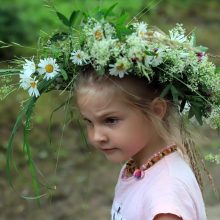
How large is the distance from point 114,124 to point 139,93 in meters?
0.15

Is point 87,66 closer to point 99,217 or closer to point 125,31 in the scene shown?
point 125,31

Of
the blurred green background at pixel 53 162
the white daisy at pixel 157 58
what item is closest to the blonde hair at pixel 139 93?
the white daisy at pixel 157 58

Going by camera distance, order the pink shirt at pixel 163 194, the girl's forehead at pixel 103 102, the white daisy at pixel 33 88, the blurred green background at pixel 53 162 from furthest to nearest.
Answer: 1. the blurred green background at pixel 53 162
2. the white daisy at pixel 33 88
3. the girl's forehead at pixel 103 102
4. the pink shirt at pixel 163 194

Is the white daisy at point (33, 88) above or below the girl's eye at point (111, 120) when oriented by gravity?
above

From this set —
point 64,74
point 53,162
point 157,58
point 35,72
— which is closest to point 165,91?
point 157,58

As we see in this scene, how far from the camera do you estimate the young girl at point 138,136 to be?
2.50 metres

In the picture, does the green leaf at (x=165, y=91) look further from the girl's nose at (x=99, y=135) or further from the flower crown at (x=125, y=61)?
the girl's nose at (x=99, y=135)

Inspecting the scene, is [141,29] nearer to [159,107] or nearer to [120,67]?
[120,67]

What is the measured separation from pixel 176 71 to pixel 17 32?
4.99m

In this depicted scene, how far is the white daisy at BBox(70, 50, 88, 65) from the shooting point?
2.51 meters

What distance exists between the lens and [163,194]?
244 cm

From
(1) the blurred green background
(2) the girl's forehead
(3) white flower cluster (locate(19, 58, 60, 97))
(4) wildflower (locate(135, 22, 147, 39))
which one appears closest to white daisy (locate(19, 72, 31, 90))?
(3) white flower cluster (locate(19, 58, 60, 97))

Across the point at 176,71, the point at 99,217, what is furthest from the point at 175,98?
the point at 99,217

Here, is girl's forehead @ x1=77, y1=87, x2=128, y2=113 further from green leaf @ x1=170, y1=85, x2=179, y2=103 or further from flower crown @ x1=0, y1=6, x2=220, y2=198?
green leaf @ x1=170, y1=85, x2=179, y2=103
